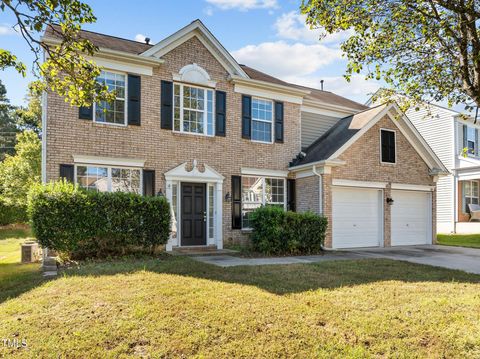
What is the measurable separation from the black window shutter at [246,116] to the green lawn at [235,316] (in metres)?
6.83

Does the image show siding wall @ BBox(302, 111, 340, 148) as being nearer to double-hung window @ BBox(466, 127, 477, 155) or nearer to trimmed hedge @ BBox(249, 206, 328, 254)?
trimmed hedge @ BBox(249, 206, 328, 254)

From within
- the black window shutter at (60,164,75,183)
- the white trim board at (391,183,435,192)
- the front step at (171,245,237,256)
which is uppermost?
the black window shutter at (60,164,75,183)

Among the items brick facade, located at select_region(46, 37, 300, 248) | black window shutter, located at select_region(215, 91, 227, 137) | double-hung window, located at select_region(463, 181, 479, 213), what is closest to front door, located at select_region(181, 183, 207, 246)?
brick facade, located at select_region(46, 37, 300, 248)

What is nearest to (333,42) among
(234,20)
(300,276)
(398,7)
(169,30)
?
(398,7)

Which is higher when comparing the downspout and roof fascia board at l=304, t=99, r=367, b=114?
roof fascia board at l=304, t=99, r=367, b=114

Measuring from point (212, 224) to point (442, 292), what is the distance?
740 centimetres

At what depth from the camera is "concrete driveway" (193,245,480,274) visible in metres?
9.48

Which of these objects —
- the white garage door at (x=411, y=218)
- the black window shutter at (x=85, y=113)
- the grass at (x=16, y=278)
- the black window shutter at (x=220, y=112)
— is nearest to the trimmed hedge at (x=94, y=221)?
the grass at (x=16, y=278)

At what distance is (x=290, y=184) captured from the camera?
1412 centimetres

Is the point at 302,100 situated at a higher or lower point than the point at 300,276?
higher

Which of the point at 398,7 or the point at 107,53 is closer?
the point at 398,7

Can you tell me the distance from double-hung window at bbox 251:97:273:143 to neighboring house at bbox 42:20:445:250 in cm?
4

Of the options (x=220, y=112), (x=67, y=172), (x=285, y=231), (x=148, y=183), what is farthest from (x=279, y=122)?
(x=67, y=172)

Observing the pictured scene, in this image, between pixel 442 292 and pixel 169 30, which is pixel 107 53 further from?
pixel 442 292
